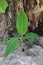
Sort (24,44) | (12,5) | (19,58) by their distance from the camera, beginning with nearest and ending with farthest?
(19,58) → (24,44) → (12,5)

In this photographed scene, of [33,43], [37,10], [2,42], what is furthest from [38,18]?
[2,42]

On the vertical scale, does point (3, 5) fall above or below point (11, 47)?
above

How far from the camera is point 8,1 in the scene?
1.48 meters

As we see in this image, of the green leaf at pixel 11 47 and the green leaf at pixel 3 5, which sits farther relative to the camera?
the green leaf at pixel 3 5

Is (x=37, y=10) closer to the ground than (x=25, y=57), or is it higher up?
higher up

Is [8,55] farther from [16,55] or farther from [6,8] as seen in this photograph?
[6,8]

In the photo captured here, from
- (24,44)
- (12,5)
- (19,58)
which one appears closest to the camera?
(19,58)

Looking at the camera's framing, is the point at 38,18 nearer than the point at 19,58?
No

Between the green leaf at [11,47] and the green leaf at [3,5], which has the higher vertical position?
the green leaf at [3,5]

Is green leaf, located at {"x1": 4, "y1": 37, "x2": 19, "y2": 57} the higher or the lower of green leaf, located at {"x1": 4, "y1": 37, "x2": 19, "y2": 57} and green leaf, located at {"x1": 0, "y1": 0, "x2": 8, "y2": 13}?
the lower

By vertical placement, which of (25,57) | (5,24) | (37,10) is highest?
(37,10)

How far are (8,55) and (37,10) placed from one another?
372 millimetres

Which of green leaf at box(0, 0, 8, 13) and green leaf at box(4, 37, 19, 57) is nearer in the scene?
green leaf at box(4, 37, 19, 57)

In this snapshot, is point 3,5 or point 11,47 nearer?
point 11,47
